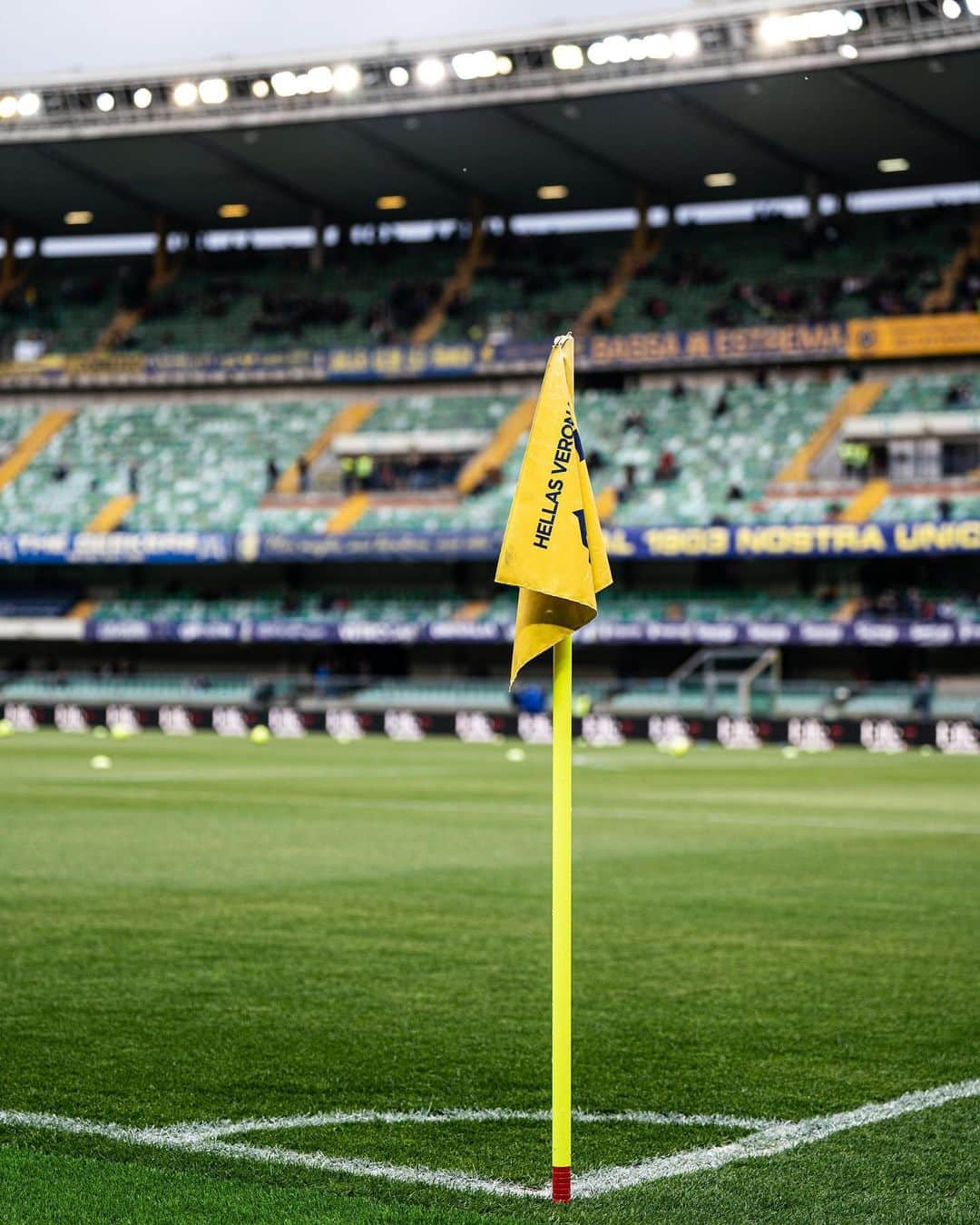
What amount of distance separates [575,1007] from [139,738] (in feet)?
108

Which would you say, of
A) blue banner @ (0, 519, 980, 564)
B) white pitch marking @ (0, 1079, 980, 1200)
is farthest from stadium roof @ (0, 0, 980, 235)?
white pitch marking @ (0, 1079, 980, 1200)

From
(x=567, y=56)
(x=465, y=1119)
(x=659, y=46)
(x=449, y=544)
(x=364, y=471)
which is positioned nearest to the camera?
(x=465, y=1119)

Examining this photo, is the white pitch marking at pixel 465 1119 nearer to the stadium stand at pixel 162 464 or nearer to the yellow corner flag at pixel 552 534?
the yellow corner flag at pixel 552 534

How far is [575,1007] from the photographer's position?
8430 millimetres

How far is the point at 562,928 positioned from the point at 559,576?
3.24 feet

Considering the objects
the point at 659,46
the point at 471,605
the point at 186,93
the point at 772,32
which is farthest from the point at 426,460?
the point at 772,32

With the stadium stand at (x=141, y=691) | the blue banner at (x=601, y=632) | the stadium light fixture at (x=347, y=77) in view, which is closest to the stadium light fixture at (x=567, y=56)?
the stadium light fixture at (x=347, y=77)

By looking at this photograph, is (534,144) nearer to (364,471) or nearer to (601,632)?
(364,471)

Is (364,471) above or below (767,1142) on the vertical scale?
above

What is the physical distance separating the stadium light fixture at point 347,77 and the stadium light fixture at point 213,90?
3538mm

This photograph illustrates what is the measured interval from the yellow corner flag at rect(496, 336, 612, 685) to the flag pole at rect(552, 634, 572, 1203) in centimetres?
11

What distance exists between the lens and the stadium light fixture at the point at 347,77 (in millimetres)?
50500

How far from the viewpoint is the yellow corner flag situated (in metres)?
4.94

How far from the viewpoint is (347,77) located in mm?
50594
